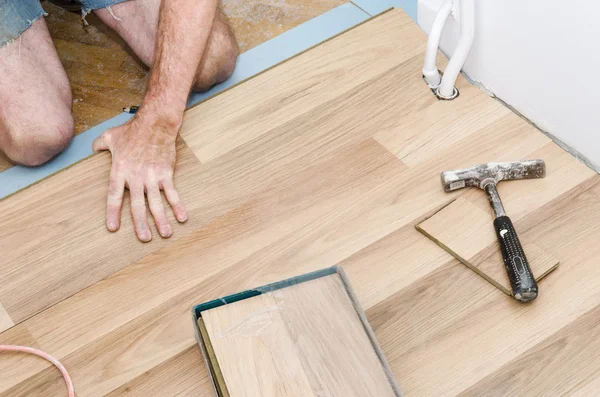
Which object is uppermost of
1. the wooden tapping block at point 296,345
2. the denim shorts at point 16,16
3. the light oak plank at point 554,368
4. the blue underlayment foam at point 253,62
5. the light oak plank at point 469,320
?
the denim shorts at point 16,16

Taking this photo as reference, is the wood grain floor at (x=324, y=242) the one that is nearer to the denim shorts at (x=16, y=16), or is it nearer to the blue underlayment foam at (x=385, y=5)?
the blue underlayment foam at (x=385, y=5)

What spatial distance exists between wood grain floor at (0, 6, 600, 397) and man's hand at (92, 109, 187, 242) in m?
0.04

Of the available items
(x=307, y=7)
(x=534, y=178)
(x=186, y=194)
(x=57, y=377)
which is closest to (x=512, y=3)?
(x=534, y=178)

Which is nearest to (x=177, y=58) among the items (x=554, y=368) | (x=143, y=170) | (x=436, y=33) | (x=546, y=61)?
(x=143, y=170)

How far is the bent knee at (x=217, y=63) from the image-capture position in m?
1.96

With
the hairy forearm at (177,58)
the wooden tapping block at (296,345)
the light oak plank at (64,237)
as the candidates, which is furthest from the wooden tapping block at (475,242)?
the hairy forearm at (177,58)

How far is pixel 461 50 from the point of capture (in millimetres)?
1768

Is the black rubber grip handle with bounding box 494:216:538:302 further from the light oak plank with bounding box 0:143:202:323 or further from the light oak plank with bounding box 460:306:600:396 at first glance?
the light oak plank with bounding box 0:143:202:323

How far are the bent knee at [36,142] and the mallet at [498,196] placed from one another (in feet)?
3.27

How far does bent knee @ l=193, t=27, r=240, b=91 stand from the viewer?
1958mm

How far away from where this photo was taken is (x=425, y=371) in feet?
4.39

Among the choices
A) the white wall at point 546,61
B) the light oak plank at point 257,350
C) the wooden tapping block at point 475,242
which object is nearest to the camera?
the light oak plank at point 257,350

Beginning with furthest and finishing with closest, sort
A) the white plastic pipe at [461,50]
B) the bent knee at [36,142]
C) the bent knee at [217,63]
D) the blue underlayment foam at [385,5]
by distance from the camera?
the blue underlayment foam at [385,5], the bent knee at [217,63], the bent knee at [36,142], the white plastic pipe at [461,50]

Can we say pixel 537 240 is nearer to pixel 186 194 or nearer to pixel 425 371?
pixel 425 371
